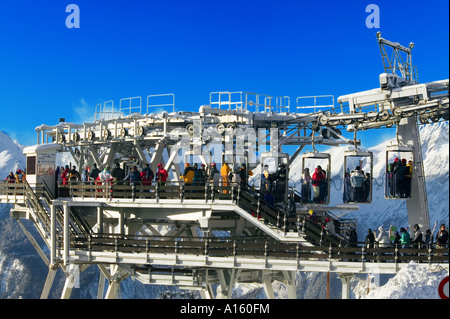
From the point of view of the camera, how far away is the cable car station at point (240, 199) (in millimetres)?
31281

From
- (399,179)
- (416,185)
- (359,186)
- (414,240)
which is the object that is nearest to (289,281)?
(359,186)

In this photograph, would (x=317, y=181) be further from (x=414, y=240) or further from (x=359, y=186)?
(x=414, y=240)

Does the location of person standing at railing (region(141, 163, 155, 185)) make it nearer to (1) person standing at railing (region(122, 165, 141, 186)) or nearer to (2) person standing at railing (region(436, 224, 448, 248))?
(1) person standing at railing (region(122, 165, 141, 186))

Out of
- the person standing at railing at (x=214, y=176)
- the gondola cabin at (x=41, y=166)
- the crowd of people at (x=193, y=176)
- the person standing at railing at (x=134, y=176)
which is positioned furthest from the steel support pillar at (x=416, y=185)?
the gondola cabin at (x=41, y=166)

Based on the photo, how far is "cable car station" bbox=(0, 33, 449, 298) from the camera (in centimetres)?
3128

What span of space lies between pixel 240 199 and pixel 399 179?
738cm

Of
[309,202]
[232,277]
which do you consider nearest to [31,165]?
[232,277]

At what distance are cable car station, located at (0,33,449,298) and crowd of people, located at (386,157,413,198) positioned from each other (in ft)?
0.22

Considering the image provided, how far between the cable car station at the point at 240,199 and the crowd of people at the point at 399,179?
66mm

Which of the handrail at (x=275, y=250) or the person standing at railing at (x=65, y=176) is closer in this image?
the handrail at (x=275, y=250)

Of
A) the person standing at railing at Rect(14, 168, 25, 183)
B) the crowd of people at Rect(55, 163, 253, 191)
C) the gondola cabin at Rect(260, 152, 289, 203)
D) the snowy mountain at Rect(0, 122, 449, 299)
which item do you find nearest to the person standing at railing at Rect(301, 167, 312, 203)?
the gondola cabin at Rect(260, 152, 289, 203)

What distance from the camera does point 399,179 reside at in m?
32.5

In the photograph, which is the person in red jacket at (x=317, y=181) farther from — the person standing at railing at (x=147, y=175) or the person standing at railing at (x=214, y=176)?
the person standing at railing at (x=147, y=175)
